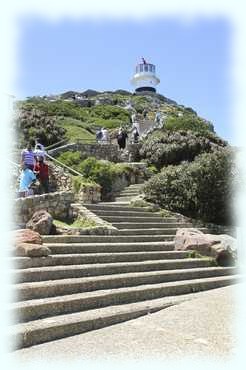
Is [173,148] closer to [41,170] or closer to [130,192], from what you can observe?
[130,192]

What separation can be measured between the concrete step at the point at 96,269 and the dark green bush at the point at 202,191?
14.6 feet

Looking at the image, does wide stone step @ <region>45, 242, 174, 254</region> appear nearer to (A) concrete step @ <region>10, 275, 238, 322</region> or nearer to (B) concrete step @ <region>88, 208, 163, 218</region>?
(A) concrete step @ <region>10, 275, 238, 322</region>

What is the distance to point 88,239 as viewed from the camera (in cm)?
1036

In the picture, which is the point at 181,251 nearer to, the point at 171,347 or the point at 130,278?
the point at 130,278

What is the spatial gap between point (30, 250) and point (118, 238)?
3445 mm

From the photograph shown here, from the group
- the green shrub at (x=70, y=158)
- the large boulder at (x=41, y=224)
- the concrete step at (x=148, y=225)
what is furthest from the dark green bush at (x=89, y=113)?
the large boulder at (x=41, y=224)

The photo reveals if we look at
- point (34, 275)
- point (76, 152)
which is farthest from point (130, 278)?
point (76, 152)

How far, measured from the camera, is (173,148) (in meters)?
22.2

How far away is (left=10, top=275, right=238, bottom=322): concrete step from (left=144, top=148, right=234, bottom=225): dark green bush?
17.9 ft

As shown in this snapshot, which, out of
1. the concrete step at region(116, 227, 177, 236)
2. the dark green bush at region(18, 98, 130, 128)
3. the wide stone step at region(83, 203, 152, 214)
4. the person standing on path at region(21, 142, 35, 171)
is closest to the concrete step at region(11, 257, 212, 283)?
the concrete step at region(116, 227, 177, 236)

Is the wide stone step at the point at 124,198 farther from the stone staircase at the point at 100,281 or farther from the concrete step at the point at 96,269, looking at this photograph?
the concrete step at the point at 96,269

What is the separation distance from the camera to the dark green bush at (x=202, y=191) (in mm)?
15453

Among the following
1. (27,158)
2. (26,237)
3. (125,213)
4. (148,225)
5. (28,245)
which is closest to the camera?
(28,245)

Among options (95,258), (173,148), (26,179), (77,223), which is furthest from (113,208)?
(173,148)
